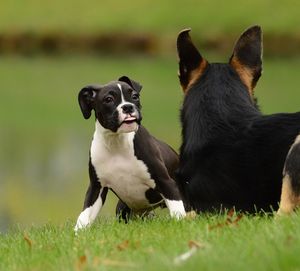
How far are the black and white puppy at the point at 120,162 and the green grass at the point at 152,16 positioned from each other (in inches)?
1916

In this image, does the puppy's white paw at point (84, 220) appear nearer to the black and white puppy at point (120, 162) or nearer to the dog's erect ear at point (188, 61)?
the black and white puppy at point (120, 162)

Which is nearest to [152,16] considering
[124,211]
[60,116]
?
[60,116]

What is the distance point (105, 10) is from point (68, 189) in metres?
49.7

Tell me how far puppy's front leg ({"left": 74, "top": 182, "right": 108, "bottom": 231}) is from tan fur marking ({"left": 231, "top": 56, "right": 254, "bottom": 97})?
72.1 inches

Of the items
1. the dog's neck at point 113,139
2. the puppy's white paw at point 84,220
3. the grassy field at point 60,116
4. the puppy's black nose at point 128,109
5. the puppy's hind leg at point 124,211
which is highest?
the puppy's black nose at point 128,109

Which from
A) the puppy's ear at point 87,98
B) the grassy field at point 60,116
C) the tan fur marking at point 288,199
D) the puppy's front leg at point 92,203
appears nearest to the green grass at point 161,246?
the tan fur marking at point 288,199

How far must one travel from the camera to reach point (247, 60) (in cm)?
907

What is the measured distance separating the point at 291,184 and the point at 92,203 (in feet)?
8.78

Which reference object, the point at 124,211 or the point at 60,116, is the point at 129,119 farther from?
the point at 60,116

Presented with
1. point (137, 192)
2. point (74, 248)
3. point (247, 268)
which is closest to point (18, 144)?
point (137, 192)

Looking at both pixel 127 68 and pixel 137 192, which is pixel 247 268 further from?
pixel 127 68

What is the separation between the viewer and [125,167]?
9539mm

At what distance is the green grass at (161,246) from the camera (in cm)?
554

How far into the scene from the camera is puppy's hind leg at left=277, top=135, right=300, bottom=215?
746cm
